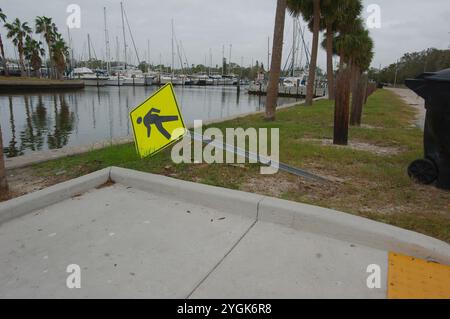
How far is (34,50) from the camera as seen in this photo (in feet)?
184

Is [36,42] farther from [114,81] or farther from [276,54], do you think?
[276,54]

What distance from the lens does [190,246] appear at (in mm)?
2822

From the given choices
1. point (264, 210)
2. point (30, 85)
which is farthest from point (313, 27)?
point (30, 85)

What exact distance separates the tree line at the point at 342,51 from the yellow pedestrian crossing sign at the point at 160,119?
12.6ft

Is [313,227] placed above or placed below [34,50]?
below

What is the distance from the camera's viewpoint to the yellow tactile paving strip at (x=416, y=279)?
2.22m

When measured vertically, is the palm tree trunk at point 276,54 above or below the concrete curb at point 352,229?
above

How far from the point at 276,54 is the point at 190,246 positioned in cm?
1004

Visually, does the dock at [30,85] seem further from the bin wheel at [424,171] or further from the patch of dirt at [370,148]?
the bin wheel at [424,171]

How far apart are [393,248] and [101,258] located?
2.47 metres

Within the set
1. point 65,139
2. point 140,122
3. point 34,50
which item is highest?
point 34,50

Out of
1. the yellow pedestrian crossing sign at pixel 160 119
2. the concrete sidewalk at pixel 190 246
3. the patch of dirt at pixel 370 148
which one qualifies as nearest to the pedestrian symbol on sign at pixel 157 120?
the yellow pedestrian crossing sign at pixel 160 119
